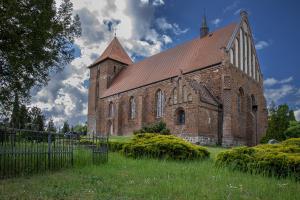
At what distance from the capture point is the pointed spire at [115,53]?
42084mm

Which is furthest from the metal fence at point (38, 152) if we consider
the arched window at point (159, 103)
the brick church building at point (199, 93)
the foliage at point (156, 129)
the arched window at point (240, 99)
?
the arched window at point (159, 103)

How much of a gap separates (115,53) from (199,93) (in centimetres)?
2284

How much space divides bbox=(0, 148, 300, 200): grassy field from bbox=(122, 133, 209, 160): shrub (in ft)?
→ 9.29

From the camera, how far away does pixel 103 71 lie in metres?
41.7

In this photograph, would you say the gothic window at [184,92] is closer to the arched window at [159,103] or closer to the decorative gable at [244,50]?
the decorative gable at [244,50]

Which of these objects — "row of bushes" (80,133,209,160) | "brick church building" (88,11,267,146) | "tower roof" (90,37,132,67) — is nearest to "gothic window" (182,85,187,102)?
"brick church building" (88,11,267,146)

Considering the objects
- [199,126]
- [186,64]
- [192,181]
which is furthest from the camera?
[186,64]

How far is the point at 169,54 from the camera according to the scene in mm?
33750

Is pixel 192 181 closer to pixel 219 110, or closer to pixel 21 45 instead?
pixel 21 45

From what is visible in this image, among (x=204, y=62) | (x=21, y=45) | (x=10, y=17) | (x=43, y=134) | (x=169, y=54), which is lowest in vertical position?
(x=43, y=134)

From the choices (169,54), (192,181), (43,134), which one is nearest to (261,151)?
(192,181)

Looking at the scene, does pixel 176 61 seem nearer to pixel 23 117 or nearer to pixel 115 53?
pixel 115 53

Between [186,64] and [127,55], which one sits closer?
[186,64]

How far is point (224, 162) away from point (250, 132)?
19.9 metres
